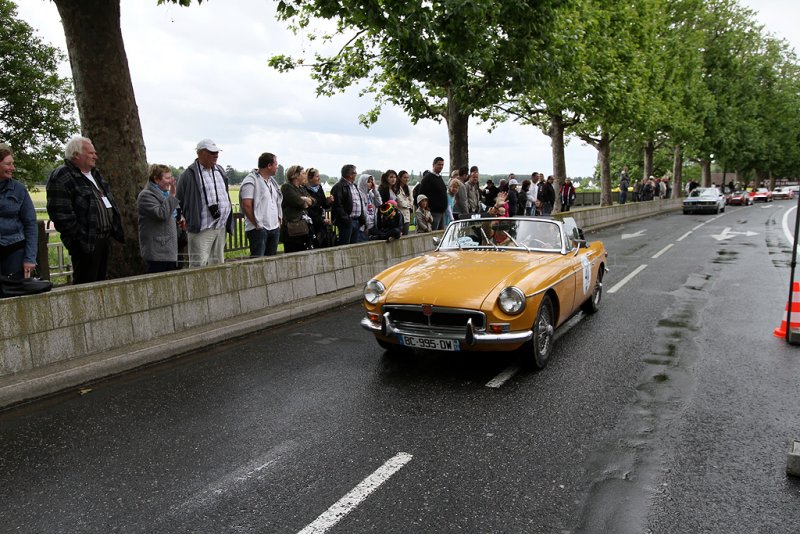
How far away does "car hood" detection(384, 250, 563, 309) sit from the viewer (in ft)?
17.3

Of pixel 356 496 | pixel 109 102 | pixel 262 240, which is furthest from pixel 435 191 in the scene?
pixel 356 496

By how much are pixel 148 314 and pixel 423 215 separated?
672cm

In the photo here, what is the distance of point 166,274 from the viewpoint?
647cm

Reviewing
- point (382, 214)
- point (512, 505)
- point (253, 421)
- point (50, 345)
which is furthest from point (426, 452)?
point (382, 214)

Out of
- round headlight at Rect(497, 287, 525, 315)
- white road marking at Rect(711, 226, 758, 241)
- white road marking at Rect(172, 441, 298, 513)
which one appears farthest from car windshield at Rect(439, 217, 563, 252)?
white road marking at Rect(711, 226, 758, 241)

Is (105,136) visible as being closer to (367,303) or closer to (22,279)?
(22,279)

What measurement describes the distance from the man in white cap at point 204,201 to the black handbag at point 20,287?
2.21 metres

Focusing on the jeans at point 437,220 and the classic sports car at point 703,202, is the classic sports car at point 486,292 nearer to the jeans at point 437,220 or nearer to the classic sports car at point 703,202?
the jeans at point 437,220

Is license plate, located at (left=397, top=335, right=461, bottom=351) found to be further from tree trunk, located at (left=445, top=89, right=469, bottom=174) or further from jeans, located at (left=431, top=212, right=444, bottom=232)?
tree trunk, located at (left=445, top=89, right=469, bottom=174)

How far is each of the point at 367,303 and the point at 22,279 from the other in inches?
124

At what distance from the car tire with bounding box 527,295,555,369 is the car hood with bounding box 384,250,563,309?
0.91ft

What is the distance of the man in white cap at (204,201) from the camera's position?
7.21m

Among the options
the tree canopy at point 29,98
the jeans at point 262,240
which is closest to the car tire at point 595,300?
the jeans at point 262,240

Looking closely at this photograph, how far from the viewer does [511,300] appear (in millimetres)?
5195
